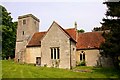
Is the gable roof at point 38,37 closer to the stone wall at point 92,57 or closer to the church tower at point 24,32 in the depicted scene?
the church tower at point 24,32

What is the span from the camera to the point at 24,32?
140 ft

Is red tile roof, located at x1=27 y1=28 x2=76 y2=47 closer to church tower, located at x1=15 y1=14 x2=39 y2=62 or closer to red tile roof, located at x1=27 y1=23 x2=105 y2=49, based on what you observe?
red tile roof, located at x1=27 y1=23 x2=105 y2=49

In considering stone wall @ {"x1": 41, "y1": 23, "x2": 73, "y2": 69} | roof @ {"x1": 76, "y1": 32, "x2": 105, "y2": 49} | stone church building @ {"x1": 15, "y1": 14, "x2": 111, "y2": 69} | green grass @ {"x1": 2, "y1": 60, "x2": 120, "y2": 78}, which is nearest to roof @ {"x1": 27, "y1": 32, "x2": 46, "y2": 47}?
stone church building @ {"x1": 15, "y1": 14, "x2": 111, "y2": 69}

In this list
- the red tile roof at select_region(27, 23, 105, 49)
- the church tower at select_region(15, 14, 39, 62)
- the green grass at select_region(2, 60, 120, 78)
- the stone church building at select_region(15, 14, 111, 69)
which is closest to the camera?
the green grass at select_region(2, 60, 120, 78)

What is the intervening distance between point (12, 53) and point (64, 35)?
33.4m

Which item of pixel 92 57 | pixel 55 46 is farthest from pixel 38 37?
pixel 92 57

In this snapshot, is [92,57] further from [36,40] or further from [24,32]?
[24,32]

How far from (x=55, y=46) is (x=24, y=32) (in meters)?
11.6

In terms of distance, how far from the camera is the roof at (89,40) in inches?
1421

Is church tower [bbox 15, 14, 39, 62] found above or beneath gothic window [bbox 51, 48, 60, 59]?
above

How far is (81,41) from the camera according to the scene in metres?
38.3

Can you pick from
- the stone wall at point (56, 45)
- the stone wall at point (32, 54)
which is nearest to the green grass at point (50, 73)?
the stone wall at point (56, 45)

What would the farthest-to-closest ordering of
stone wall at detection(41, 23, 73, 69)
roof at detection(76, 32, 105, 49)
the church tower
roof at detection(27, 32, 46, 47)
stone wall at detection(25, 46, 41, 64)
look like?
Result: the church tower, roof at detection(27, 32, 46, 47), stone wall at detection(25, 46, 41, 64), roof at detection(76, 32, 105, 49), stone wall at detection(41, 23, 73, 69)

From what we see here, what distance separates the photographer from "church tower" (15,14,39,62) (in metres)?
41.0
